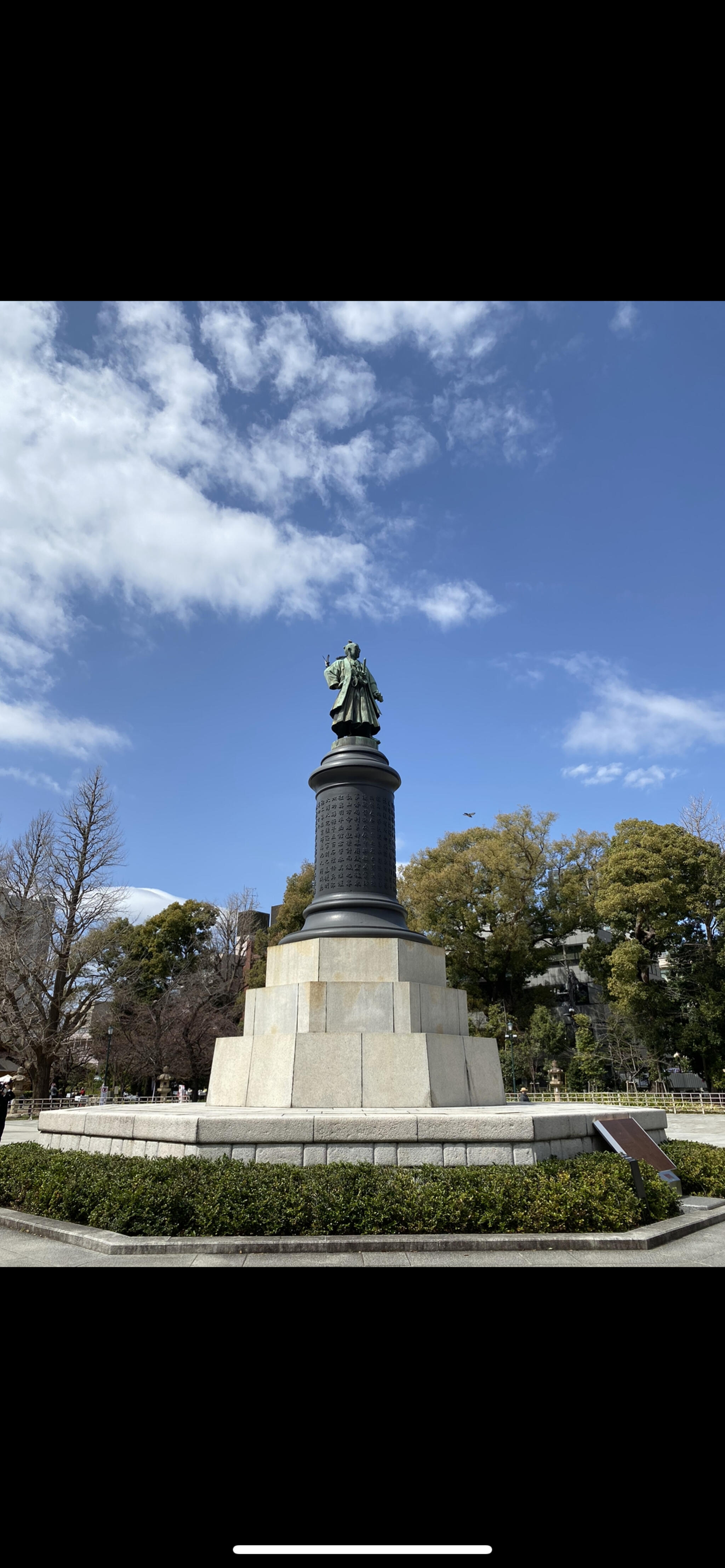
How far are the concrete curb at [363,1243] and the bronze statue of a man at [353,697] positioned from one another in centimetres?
830

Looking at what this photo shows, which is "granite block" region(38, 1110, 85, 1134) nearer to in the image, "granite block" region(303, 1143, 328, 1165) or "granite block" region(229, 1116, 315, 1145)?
"granite block" region(229, 1116, 315, 1145)

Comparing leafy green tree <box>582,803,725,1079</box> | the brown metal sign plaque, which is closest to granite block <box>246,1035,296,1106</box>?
the brown metal sign plaque

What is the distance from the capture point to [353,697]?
13.4m

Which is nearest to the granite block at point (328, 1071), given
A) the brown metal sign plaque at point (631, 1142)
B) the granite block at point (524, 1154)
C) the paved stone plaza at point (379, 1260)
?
the granite block at point (524, 1154)

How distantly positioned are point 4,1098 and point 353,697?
804cm

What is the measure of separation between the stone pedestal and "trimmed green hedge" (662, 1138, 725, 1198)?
2.20 metres

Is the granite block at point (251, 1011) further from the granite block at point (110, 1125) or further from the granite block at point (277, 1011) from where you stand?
the granite block at point (110, 1125)

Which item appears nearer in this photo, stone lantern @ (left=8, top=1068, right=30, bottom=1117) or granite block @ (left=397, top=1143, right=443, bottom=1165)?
granite block @ (left=397, top=1143, right=443, bottom=1165)

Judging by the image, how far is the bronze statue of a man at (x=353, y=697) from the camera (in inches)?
520

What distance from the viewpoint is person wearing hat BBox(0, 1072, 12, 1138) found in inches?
437

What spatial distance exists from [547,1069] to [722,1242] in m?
29.7
